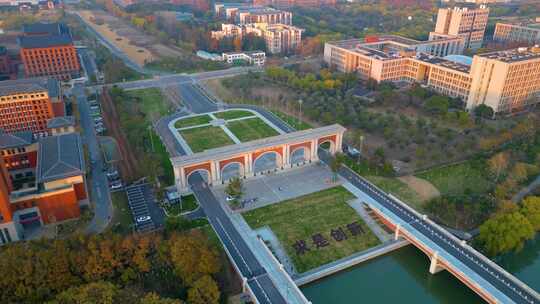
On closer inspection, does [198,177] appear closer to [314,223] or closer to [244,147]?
[244,147]

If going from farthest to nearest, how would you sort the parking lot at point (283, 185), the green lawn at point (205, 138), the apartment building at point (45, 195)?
the green lawn at point (205, 138)
the parking lot at point (283, 185)
the apartment building at point (45, 195)

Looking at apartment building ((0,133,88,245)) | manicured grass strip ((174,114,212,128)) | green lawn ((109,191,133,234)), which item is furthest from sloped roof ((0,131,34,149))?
manicured grass strip ((174,114,212,128))

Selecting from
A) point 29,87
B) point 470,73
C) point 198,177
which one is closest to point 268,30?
point 470,73

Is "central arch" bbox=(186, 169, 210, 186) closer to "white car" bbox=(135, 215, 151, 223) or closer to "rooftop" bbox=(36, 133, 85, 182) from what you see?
"white car" bbox=(135, 215, 151, 223)

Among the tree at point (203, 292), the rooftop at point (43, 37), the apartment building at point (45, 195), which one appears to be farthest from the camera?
the rooftop at point (43, 37)

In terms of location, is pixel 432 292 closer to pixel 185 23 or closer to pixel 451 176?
pixel 451 176

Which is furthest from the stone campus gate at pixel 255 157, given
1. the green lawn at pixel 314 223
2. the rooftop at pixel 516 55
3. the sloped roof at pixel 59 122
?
the rooftop at pixel 516 55

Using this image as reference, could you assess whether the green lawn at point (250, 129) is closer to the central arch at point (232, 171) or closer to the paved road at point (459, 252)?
the central arch at point (232, 171)
